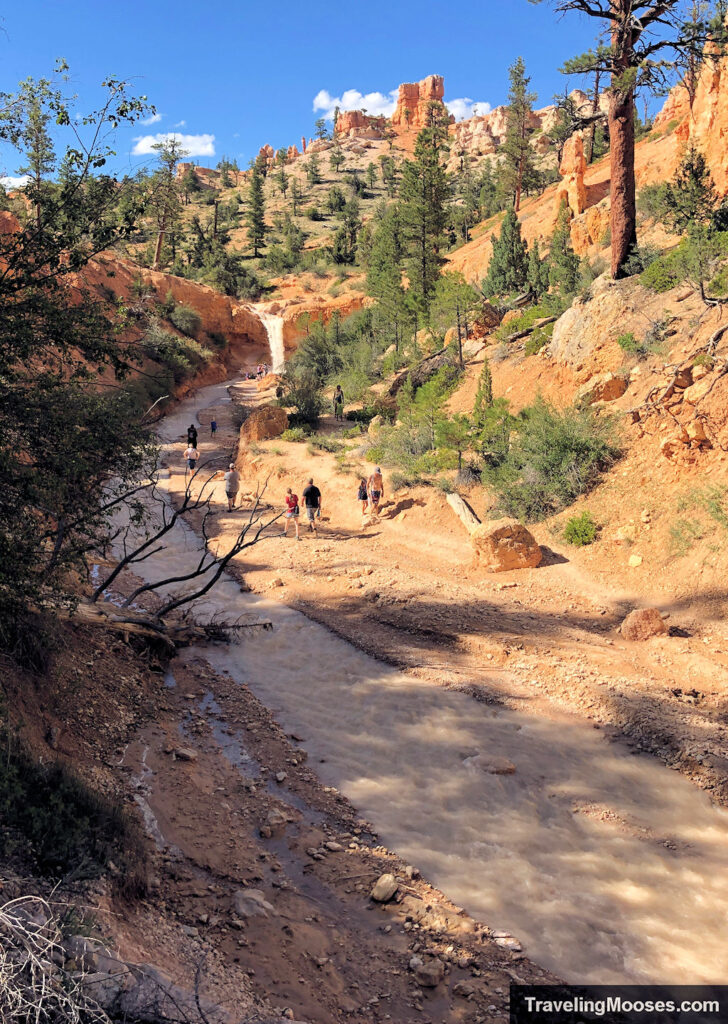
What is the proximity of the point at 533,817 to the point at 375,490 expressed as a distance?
33.0 ft

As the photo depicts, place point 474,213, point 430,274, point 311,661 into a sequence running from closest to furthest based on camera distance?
point 311,661 < point 430,274 < point 474,213

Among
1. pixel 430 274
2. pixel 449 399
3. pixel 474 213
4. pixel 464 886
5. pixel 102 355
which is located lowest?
pixel 464 886

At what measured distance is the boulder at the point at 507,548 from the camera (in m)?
12.0

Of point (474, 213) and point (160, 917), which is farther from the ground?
point (474, 213)

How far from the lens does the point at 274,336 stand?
157 ft

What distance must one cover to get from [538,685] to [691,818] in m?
2.60

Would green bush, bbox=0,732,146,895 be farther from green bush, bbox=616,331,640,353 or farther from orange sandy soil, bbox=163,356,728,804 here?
green bush, bbox=616,331,640,353

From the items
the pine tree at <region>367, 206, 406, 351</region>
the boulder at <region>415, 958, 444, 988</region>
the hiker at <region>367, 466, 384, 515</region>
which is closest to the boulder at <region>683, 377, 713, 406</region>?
the hiker at <region>367, 466, 384, 515</region>

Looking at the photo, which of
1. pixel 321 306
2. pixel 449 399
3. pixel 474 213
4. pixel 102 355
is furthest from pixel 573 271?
pixel 474 213

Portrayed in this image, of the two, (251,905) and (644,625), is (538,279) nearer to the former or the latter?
(644,625)

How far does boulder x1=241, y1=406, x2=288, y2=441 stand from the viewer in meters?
22.9

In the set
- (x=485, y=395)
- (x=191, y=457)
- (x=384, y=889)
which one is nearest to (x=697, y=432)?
(x=485, y=395)

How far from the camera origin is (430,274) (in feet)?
96.4

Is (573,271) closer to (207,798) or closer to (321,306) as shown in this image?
(207,798)
